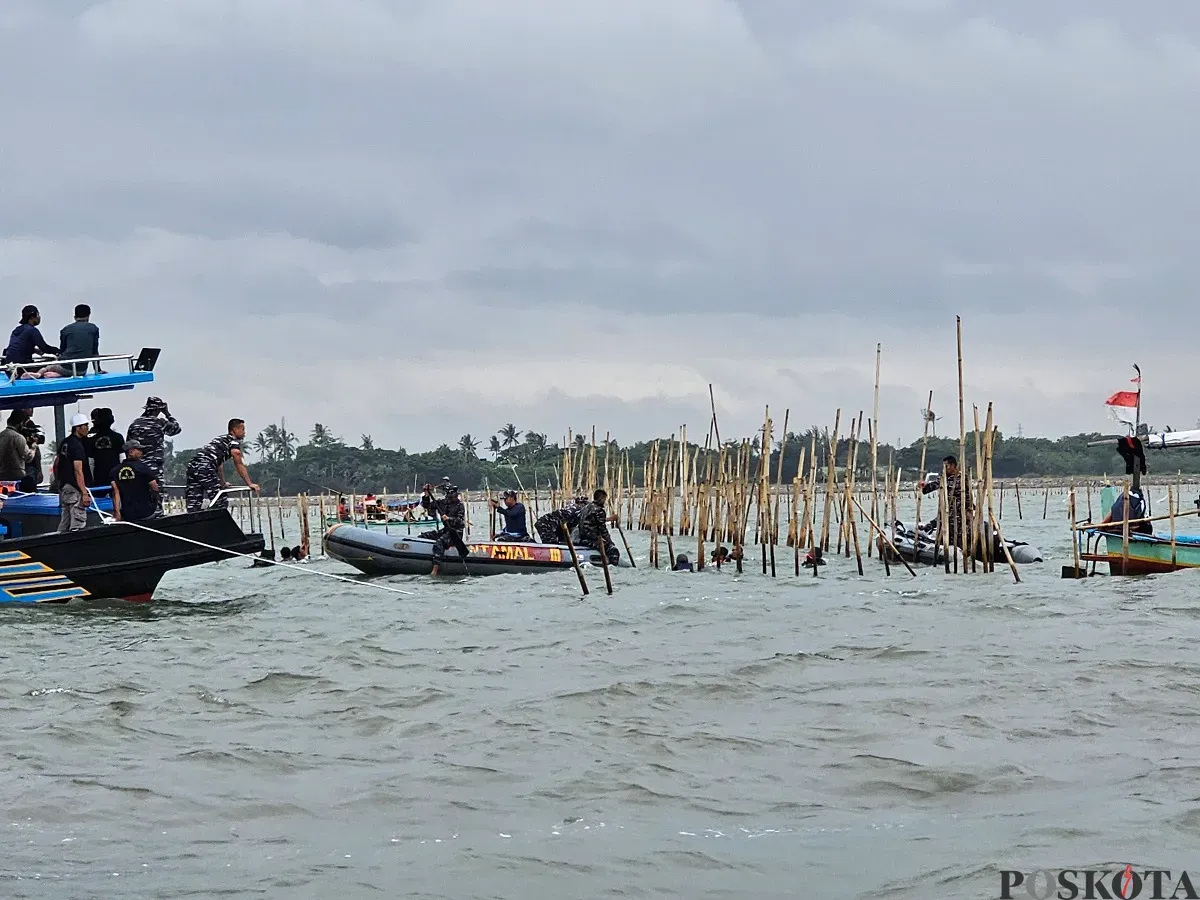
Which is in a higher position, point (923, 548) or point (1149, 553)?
point (1149, 553)

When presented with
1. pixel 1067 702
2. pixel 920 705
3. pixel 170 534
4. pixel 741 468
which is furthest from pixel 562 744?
pixel 741 468

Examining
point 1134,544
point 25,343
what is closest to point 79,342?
point 25,343

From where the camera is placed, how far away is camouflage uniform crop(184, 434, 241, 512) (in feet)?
56.7

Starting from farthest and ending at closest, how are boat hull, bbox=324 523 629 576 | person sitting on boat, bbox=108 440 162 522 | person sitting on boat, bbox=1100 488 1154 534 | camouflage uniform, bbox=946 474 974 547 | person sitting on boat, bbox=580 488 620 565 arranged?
boat hull, bbox=324 523 629 576, person sitting on boat, bbox=580 488 620 565, camouflage uniform, bbox=946 474 974 547, person sitting on boat, bbox=1100 488 1154 534, person sitting on boat, bbox=108 440 162 522

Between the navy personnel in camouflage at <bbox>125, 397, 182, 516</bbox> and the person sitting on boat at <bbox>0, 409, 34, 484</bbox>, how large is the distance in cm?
150

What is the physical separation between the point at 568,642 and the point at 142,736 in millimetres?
5629

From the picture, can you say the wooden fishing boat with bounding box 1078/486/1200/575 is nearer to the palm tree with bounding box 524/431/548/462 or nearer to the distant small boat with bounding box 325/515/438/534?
the distant small boat with bounding box 325/515/438/534

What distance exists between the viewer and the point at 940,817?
712 cm

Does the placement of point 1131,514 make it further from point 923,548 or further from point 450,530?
point 450,530

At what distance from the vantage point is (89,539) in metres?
16.7

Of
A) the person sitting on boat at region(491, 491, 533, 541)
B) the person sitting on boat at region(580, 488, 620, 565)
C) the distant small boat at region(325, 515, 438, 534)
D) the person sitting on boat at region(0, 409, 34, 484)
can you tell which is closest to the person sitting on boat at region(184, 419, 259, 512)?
the person sitting on boat at region(0, 409, 34, 484)

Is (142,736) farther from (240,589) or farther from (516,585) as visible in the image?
(240,589)

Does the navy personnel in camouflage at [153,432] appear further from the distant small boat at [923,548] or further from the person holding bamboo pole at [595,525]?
the distant small boat at [923,548]

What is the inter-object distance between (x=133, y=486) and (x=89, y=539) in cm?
77
